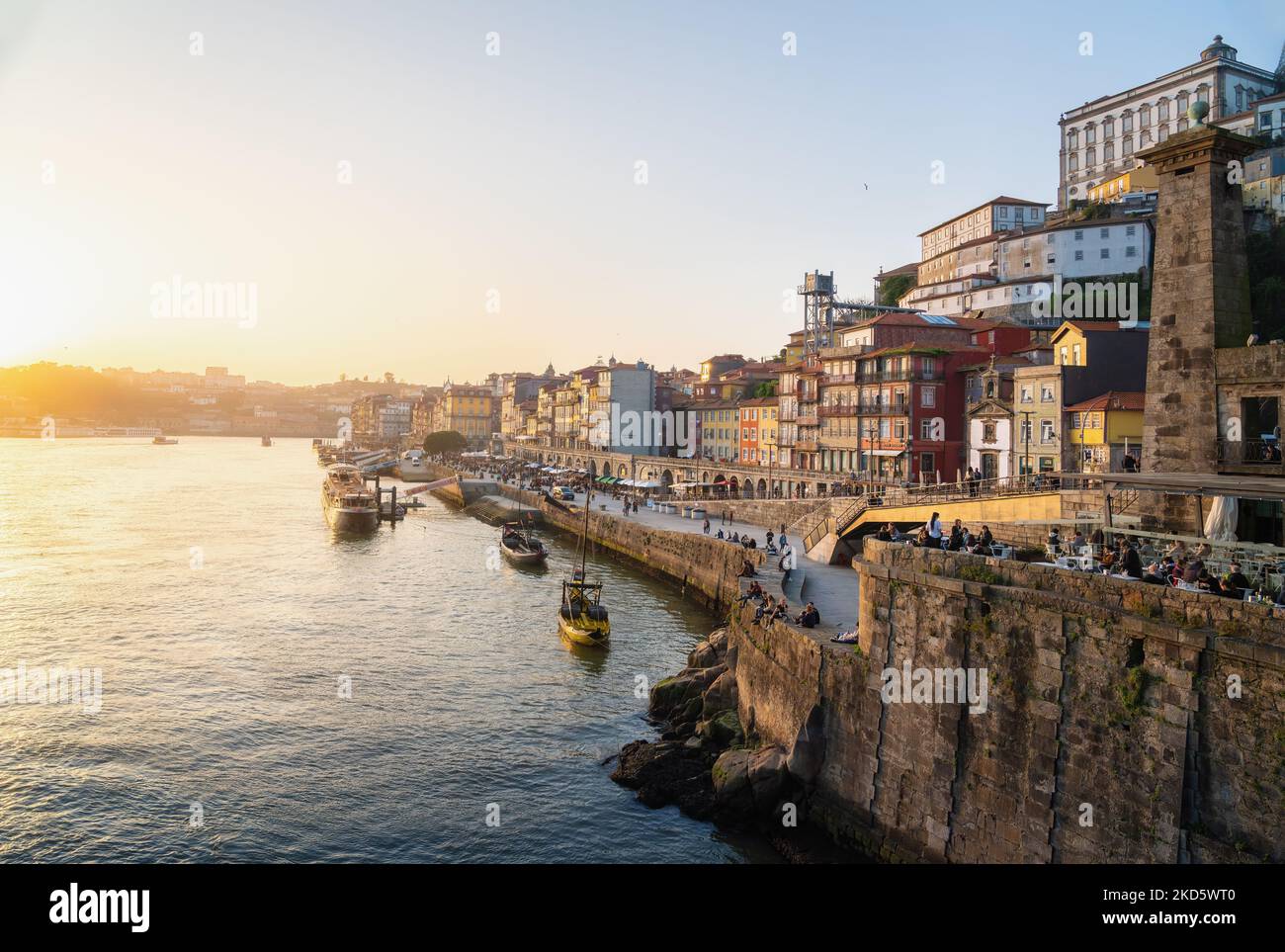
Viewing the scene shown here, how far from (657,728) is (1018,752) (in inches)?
516

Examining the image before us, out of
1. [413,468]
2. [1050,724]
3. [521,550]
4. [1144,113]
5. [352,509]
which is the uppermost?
[1144,113]

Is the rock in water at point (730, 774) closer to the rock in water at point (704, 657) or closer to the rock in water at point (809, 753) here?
the rock in water at point (809, 753)

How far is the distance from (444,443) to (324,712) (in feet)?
451

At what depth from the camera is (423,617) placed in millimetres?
40406

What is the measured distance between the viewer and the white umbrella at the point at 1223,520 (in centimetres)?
1709

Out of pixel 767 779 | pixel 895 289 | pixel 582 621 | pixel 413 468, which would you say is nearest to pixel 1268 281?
pixel 895 289

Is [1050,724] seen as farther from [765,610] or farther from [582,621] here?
[582,621]

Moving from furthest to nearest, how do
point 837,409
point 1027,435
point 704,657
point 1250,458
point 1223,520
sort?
point 837,409
point 1027,435
point 704,657
point 1250,458
point 1223,520

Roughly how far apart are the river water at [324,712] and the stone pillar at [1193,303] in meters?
12.8

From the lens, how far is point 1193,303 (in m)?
19.4

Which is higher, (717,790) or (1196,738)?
(1196,738)

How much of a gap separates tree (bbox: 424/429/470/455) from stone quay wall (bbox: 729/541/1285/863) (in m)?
147
